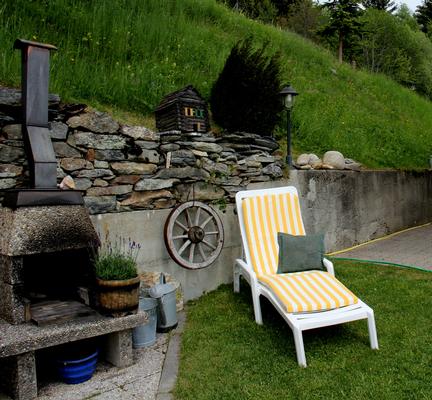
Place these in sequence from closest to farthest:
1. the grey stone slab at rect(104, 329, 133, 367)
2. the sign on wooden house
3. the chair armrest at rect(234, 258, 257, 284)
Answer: the grey stone slab at rect(104, 329, 133, 367) < the chair armrest at rect(234, 258, 257, 284) < the sign on wooden house

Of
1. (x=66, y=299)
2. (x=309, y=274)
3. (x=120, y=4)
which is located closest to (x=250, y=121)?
(x=309, y=274)

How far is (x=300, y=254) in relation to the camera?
410 centimetres

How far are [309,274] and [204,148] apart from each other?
1965 mm

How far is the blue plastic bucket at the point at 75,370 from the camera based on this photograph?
2.93 m

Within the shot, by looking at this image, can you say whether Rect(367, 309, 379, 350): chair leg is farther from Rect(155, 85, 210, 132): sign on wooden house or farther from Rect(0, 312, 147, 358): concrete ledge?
Rect(155, 85, 210, 132): sign on wooden house

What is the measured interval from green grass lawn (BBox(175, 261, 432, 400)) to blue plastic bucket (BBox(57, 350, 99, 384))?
27.0 inches

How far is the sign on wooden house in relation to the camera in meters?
4.84

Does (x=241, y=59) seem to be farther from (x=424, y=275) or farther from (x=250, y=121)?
(x=424, y=275)

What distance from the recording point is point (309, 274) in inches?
151

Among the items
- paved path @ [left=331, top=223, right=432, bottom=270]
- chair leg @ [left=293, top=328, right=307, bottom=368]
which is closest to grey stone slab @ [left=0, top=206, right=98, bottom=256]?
chair leg @ [left=293, top=328, right=307, bottom=368]

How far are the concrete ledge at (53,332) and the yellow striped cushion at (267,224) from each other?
160 cm

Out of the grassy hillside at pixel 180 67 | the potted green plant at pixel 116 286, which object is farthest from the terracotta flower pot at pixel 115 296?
the grassy hillside at pixel 180 67

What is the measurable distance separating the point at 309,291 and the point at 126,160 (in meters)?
2.26

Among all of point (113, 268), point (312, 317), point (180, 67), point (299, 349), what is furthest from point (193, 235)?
point (180, 67)
